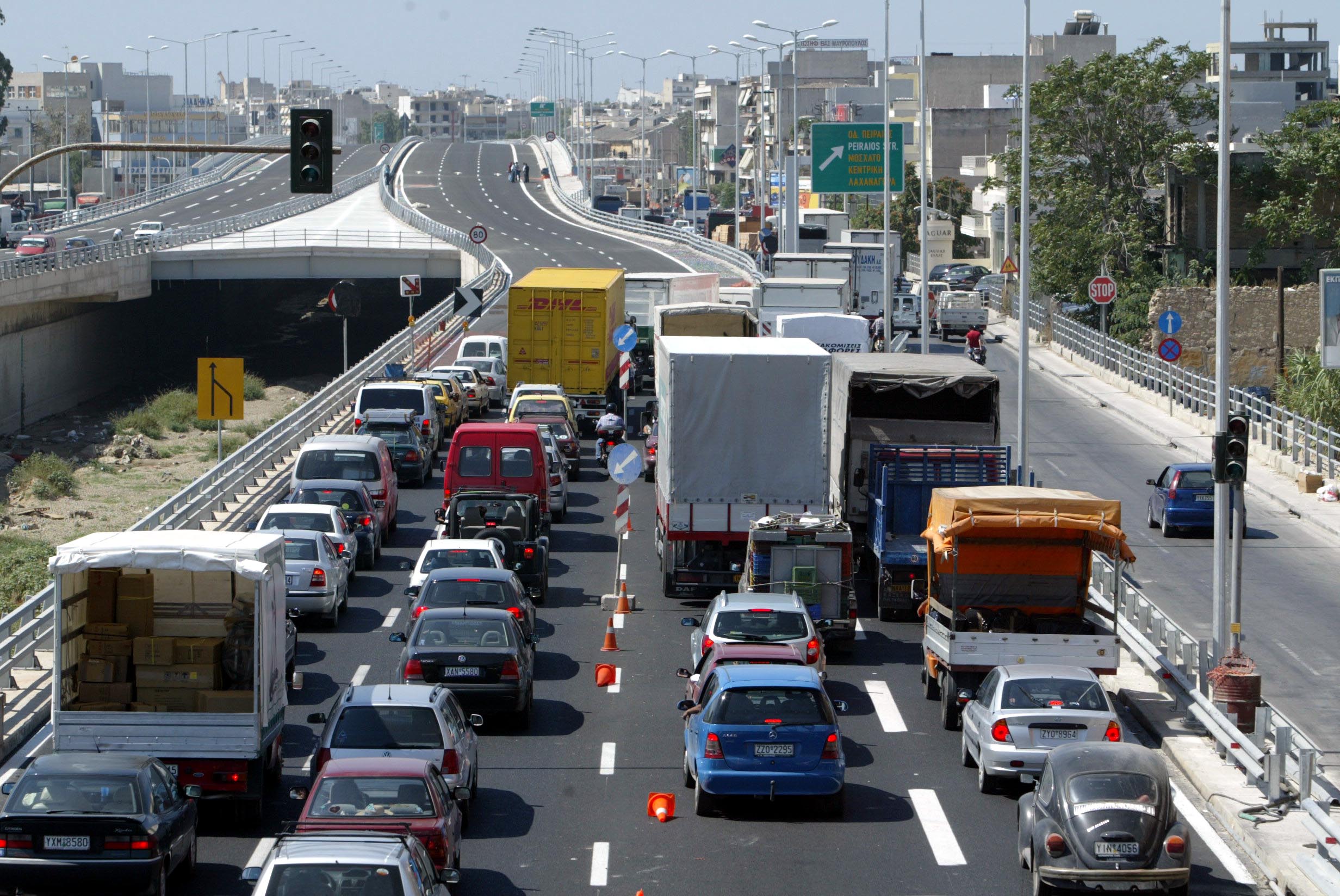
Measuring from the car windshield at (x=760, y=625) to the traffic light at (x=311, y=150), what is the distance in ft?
23.4

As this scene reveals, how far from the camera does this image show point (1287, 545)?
3281 cm

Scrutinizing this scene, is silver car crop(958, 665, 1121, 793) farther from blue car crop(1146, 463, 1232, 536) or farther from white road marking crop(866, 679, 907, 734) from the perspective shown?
blue car crop(1146, 463, 1232, 536)

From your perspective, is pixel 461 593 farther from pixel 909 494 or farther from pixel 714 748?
pixel 909 494

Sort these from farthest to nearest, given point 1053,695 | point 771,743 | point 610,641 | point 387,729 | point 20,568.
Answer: point 20,568
point 610,641
point 1053,695
point 771,743
point 387,729

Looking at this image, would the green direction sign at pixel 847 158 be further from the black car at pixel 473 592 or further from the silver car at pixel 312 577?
the black car at pixel 473 592

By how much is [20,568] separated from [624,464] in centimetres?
1328

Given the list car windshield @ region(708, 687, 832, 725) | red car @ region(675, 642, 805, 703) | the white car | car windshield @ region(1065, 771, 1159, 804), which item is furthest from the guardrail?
car windshield @ region(1065, 771, 1159, 804)

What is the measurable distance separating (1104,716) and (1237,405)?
31.6 metres

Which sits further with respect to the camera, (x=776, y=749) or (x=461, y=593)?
(x=461, y=593)

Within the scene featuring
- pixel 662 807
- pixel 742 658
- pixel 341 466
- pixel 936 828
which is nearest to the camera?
pixel 936 828

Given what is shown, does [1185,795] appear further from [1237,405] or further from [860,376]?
[1237,405]

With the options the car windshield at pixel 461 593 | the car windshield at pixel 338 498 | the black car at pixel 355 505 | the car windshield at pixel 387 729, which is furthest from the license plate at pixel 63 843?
the car windshield at pixel 338 498

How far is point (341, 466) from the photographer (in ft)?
104

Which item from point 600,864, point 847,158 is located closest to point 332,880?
point 600,864
